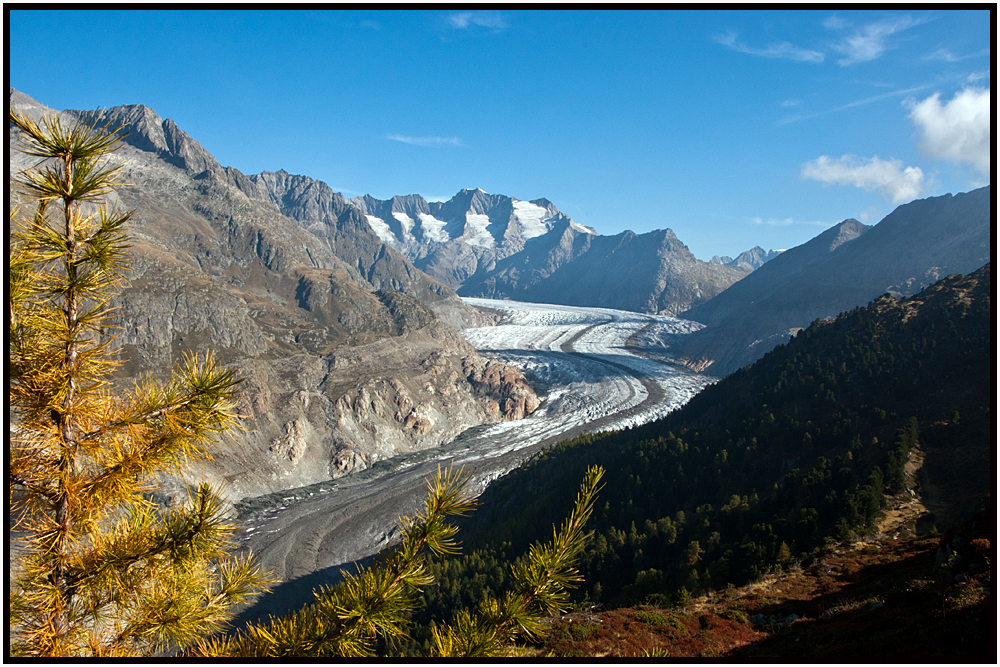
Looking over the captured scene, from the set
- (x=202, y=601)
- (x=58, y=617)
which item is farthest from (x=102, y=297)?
(x=202, y=601)

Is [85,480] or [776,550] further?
[776,550]

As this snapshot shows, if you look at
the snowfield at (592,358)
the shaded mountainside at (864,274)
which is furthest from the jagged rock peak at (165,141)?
the shaded mountainside at (864,274)

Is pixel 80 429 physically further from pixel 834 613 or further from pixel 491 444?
pixel 491 444

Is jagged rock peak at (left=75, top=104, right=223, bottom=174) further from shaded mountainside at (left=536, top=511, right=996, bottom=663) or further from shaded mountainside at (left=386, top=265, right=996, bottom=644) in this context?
shaded mountainside at (left=536, top=511, right=996, bottom=663)

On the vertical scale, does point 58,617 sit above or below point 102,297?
below

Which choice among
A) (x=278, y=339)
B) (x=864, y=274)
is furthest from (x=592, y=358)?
(x=864, y=274)

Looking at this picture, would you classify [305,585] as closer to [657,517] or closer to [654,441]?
[657,517]

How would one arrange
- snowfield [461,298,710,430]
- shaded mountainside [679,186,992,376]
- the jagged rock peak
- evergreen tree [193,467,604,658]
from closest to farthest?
evergreen tree [193,467,604,658] < snowfield [461,298,710,430] < the jagged rock peak < shaded mountainside [679,186,992,376]

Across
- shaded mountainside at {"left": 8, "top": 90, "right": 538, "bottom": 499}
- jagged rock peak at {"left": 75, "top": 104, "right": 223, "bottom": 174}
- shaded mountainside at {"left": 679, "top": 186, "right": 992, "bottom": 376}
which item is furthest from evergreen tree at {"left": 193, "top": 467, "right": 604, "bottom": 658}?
jagged rock peak at {"left": 75, "top": 104, "right": 223, "bottom": 174}
